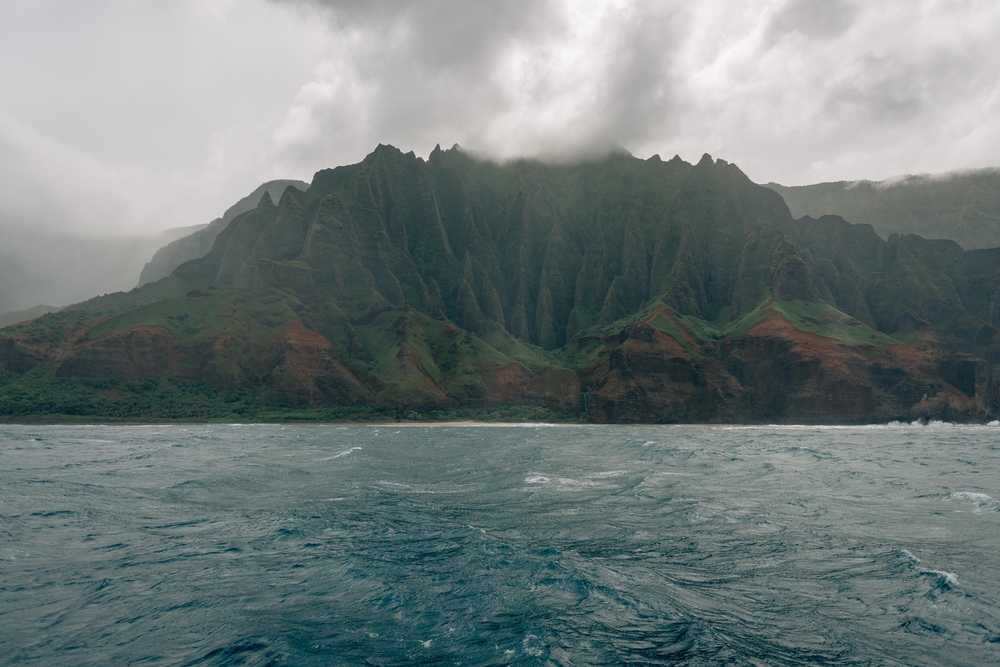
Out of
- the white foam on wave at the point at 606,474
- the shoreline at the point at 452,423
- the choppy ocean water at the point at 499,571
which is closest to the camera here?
the choppy ocean water at the point at 499,571

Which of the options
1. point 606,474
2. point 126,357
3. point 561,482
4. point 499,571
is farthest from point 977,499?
point 126,357

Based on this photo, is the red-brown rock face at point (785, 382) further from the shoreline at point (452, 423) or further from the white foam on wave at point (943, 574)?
the white foam on wave at point (943, 574)

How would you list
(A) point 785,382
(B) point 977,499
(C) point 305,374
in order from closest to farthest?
(B) point 977,499 < (A) point 785,382 < (C) point 305,374

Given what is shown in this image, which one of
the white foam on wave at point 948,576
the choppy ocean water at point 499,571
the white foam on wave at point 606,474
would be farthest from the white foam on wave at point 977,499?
the white foam on wave at point 606,474

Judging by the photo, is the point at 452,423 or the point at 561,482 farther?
the point at 452,423

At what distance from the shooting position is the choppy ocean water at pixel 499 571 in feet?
49.0

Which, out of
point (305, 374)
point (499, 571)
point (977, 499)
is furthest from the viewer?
point (305, 374)

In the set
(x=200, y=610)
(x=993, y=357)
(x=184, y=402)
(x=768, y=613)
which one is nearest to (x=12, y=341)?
(x=184, y=402)

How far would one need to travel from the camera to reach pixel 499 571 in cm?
2150

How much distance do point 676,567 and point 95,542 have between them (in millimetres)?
25997

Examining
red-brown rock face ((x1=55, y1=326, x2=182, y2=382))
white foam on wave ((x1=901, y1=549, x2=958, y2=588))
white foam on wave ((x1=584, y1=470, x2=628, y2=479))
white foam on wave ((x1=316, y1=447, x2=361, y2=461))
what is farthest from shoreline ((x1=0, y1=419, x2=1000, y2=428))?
white foam on wave ((x1=901, y1=549, x2=958, y2=588))

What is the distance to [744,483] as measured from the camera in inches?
1726

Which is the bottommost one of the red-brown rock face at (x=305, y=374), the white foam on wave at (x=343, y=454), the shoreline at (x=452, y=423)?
the shoreline at (x=452, y=423)

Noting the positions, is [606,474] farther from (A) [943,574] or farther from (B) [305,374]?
(B) [305,374]
